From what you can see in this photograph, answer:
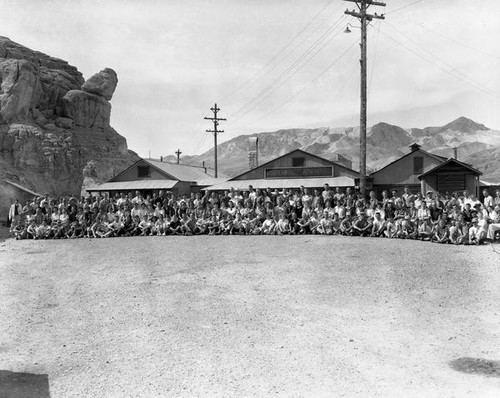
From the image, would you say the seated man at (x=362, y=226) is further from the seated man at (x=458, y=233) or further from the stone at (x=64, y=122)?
the stone at (x=64, y=122)

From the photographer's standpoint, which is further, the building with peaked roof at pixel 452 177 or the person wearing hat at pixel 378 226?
the building with peaked roof at pixel 452 177

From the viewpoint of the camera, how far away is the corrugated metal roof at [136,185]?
37469mm

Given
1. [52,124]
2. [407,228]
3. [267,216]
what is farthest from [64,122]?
[407,228]

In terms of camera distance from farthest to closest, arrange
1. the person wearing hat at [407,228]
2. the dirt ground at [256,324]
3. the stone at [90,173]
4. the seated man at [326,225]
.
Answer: the stone at [90,173], the seated man at [326,225], the person wearing hat at [407,228], the dirt ground at [256,324]

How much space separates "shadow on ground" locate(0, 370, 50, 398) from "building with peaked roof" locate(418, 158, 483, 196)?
25.3 metres

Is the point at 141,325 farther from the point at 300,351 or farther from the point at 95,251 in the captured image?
the point at 95,251

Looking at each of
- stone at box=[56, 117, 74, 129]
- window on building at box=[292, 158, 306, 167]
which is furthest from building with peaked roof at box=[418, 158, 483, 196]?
stone at box=[56, 117, 74, 129]

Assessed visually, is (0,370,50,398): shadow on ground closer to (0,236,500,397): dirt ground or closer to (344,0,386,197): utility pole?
(0,236,500,397): dirt ground

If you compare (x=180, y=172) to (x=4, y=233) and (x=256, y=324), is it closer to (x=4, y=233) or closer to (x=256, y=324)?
(x=4, y=233)

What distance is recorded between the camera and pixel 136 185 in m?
38.2

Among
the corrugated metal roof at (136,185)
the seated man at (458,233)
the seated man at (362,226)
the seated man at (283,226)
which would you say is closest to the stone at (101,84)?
the corrugated metal roof at (136,185)

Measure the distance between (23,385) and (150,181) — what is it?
34.4 metres

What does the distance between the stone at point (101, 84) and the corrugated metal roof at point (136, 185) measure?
3861 cm

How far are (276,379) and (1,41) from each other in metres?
77.6
